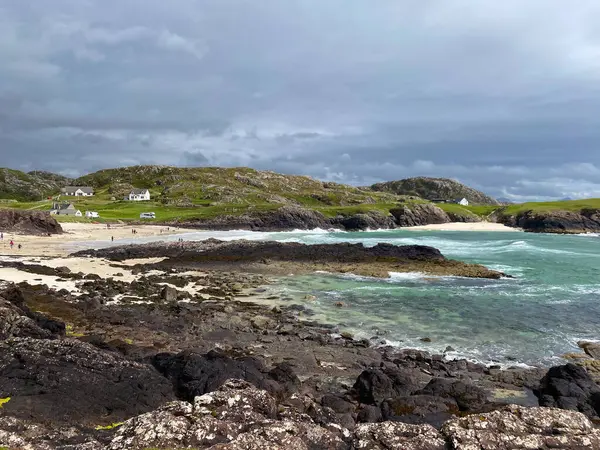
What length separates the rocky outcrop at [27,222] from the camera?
2958 inches

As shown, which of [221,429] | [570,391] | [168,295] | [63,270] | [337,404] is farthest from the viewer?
[63,270]

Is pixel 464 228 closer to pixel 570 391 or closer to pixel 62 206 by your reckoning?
pixel 62 206

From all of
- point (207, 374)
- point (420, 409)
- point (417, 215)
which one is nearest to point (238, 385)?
point (207, 374)

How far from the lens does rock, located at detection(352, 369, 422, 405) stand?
15.4 meters

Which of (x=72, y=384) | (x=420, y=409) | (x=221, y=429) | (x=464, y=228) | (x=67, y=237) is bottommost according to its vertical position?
(x=420, y=409)

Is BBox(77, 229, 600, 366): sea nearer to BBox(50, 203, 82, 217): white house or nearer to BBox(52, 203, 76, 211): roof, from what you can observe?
BBox(50, 203, 82, 217): white house

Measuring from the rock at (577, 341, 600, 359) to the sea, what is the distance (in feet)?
1.36

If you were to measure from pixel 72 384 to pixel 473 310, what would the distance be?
91.5 ft

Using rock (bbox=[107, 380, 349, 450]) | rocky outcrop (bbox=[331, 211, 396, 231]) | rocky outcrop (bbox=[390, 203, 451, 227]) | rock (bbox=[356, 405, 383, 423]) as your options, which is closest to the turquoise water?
rock (bbox=[356, 405, 383, 423])

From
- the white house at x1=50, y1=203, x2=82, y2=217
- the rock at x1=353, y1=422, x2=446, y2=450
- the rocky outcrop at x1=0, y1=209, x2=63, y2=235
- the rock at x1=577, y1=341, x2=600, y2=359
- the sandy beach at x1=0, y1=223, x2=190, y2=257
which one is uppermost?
the white house at x1=50, y1=203, x2=82, y2=217

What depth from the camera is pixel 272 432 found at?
24.6 ft

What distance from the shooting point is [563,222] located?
13438 cm

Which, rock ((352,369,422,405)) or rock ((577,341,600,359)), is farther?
rock ((577,341,600,359))

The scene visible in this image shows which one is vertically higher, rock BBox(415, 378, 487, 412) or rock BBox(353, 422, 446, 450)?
rock BBox(353, 422, 446, 450)
